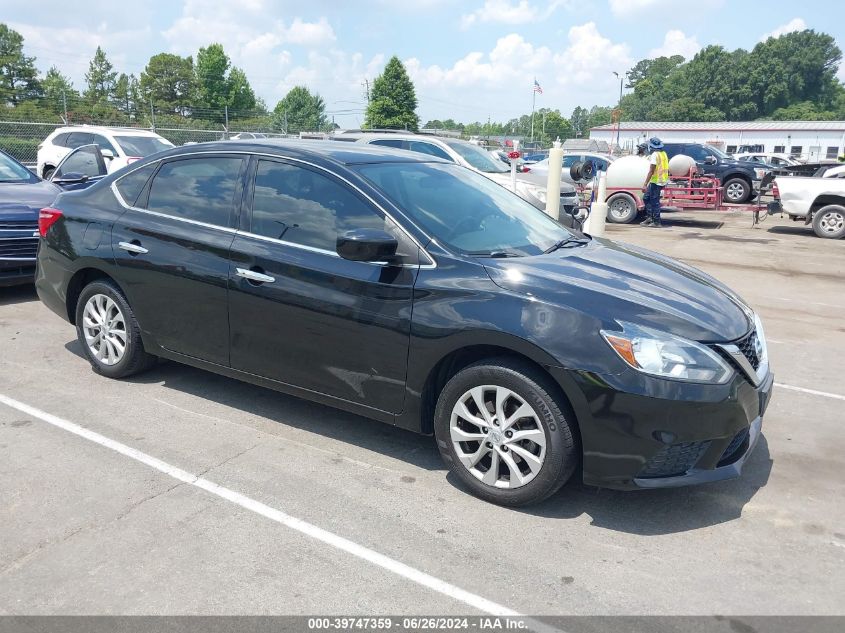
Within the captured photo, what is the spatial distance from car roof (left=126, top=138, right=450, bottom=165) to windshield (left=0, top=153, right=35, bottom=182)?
456cm

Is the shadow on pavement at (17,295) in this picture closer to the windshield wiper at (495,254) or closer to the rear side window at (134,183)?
the rear side window at (134,183)

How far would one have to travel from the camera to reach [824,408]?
526cm

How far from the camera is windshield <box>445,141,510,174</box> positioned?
13.9 meters

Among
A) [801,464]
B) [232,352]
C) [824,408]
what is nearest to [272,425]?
[232,352]

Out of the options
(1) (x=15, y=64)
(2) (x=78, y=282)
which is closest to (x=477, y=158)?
(2) (x=78, y=282)

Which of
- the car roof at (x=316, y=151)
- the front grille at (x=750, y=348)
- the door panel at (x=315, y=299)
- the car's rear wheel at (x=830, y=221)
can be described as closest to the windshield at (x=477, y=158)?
the car's rear wheel at (x=830, y=221)

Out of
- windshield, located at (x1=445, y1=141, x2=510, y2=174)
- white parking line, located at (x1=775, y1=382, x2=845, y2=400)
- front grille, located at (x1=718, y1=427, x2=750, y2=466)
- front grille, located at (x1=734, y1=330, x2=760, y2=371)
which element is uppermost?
windshield, located at (x1=445, y1=141, x2=510, y2=174)

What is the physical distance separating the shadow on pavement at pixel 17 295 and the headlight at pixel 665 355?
691cm

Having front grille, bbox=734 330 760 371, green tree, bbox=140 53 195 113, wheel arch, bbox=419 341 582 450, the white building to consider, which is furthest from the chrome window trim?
green tree, bbox=140 53 195 113

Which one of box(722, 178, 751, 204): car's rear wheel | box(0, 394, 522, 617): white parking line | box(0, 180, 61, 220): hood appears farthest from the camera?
box(722, 178, 751, 204): car's rear wheel

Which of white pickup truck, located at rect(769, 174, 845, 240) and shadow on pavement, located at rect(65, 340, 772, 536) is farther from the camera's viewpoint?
white pickup truck, located at rect(769, 174, 845, 240)

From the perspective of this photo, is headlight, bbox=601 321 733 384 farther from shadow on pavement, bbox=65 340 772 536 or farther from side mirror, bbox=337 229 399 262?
side mirror, bbox=337 229 399 262

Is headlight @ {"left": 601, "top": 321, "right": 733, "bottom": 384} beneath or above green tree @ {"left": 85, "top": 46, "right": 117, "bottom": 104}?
beneath

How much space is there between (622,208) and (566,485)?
1477cm
